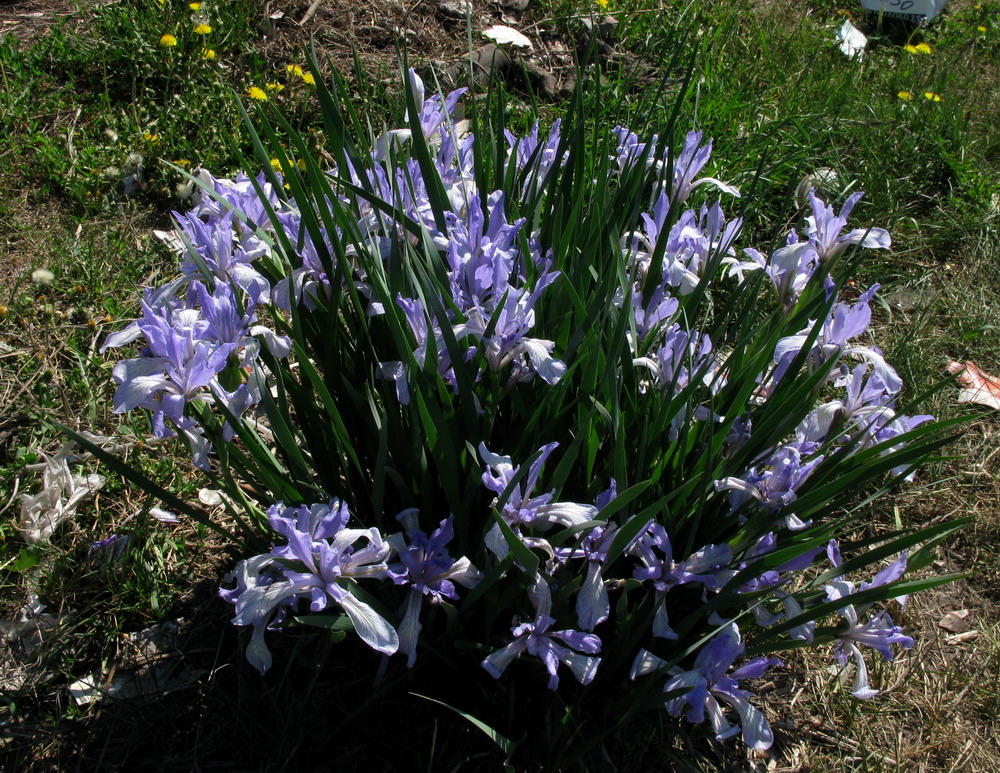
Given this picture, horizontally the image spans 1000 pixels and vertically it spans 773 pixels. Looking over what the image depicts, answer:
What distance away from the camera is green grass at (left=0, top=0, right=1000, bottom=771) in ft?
5.63

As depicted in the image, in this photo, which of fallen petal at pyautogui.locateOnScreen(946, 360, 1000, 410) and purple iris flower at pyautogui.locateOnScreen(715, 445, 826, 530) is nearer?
purple iris flower at pyautogui.locateOnScreen(715, 445, 826, 530)

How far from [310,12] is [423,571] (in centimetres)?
325

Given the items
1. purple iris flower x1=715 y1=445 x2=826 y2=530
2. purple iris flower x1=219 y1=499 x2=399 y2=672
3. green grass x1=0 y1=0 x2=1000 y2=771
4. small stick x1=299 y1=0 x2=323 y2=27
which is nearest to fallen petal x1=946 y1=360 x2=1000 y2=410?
green grass x1=0 y1=0 x2=1000 y2=771

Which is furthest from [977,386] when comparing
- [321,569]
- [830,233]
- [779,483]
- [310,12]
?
[310,12]

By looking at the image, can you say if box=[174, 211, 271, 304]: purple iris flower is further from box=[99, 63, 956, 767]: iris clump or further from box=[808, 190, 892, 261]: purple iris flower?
box=[808, 190, 892, 261]: purple iris flower

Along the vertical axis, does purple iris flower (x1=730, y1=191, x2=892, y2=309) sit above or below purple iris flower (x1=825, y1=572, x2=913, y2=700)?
above

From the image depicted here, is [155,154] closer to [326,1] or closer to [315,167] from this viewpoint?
[326,1]

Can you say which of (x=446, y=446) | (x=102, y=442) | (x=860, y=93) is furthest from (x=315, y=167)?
(x=860, y=93)

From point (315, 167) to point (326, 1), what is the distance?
9.68ft

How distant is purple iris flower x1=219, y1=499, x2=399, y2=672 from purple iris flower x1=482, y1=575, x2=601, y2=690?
210mm

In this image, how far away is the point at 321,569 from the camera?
1128mm

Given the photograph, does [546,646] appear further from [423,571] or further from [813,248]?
[813,248]

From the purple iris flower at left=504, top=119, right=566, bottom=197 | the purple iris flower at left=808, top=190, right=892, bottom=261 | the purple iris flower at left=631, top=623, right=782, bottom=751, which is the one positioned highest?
the purple iris flower at left=808, top=190, right=892, bottom=261

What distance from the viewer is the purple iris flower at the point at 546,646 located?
1.24 m
